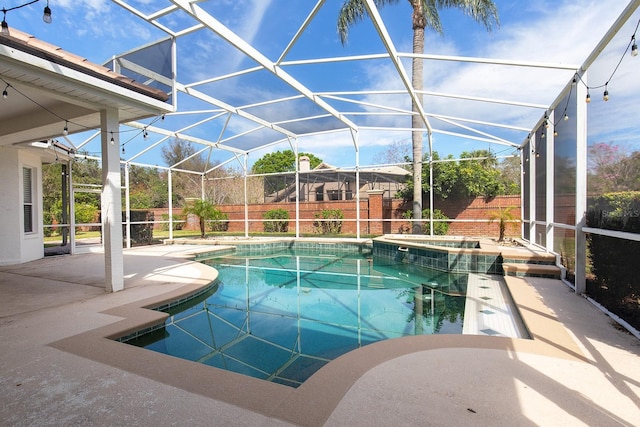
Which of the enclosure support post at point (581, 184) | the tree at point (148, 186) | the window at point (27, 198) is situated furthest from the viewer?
the tree at point (148, 186)

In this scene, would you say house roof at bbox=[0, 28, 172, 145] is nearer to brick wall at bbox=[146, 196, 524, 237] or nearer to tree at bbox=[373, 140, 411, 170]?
brick wall at bbox=[146, 196, 524, 237]

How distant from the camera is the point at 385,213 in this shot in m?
14.9

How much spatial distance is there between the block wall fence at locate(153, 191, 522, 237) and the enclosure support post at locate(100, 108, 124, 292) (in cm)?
881

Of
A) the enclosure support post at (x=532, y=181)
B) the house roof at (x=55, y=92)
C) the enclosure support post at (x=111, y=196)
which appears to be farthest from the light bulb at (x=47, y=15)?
the enclosure support post at (x=532, y=181)

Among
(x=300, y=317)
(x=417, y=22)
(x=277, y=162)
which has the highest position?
(x=417, y=22)

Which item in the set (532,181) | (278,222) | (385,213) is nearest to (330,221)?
(385,213)

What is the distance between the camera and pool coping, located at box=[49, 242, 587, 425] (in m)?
2.14

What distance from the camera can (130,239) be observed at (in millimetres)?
12250

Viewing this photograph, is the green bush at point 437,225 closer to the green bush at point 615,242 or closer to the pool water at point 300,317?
the pool water at point 300,317

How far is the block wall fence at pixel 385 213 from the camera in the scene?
12.7 m

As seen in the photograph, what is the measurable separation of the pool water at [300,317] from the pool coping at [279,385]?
0.56 metres

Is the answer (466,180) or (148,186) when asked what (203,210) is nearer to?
(466,180)

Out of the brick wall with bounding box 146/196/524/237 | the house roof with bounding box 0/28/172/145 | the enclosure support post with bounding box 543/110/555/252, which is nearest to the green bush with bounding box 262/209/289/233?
the brick wall with bounding box 146/196/524/237

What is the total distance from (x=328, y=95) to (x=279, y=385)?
23.0ft
